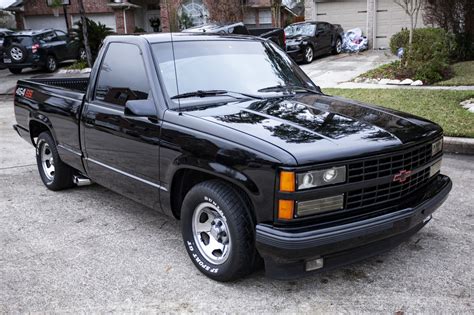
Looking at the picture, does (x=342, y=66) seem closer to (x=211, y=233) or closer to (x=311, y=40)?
(x=311, y=40)

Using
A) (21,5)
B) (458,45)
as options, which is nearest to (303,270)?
(458,45)

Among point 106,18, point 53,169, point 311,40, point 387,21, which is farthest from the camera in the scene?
point 106,18

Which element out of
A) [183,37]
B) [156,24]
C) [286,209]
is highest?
[183,37]

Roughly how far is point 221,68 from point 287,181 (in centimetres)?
170

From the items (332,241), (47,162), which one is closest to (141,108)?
(332,241)

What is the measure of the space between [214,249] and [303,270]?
0.79 metres

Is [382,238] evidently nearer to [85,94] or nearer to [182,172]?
[182,172]

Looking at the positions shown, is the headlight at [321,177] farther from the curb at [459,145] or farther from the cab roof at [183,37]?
the curb at [459,145]

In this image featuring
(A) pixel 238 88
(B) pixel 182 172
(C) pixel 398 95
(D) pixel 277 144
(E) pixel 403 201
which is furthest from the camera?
(C) pixel 398 95

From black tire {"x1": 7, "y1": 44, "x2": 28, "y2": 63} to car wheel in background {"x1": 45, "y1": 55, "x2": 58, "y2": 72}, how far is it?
0.89 meters

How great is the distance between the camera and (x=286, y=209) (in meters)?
3.12

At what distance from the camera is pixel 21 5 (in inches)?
1091

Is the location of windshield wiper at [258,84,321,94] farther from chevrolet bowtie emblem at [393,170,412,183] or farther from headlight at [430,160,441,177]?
chevrolet bowtie emblem at [393,170,412,183]

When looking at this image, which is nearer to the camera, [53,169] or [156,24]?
[53,169]
